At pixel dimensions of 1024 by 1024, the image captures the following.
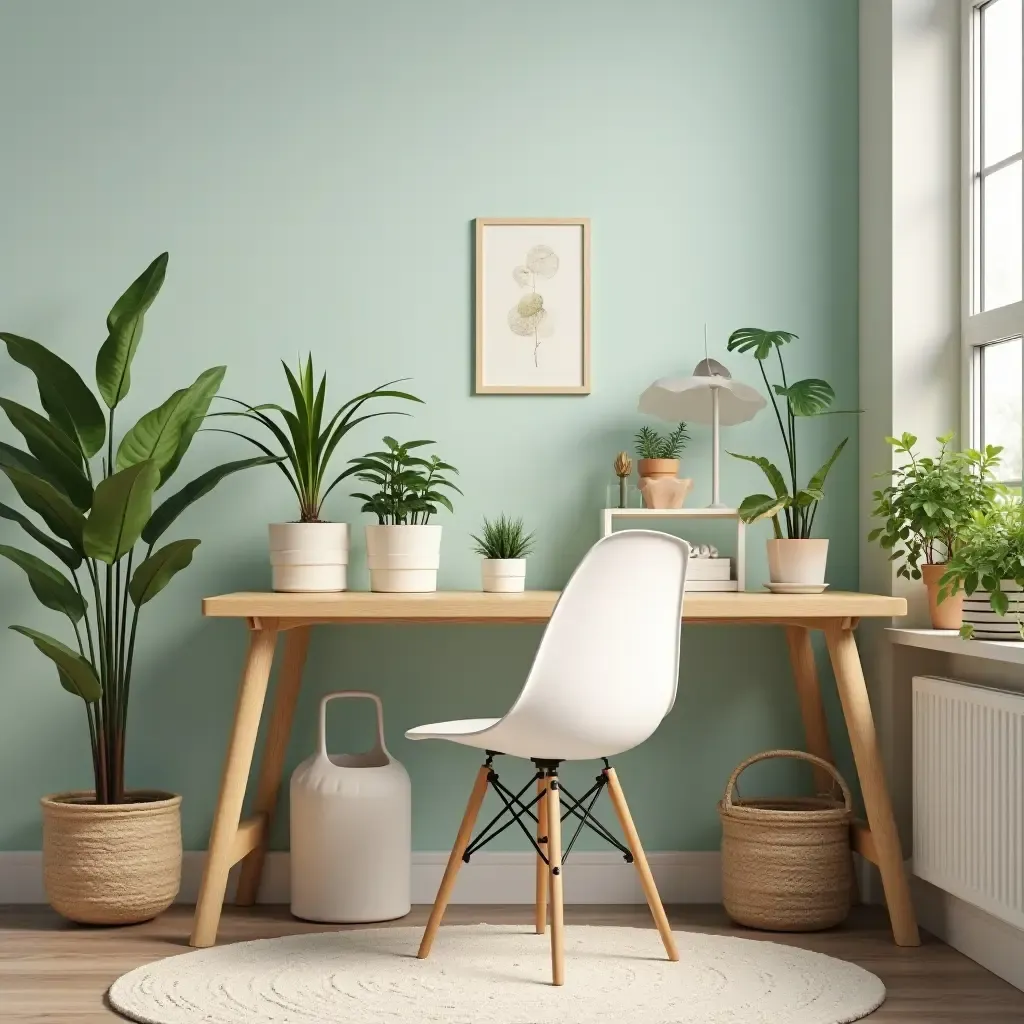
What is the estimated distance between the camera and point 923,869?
2881 mm

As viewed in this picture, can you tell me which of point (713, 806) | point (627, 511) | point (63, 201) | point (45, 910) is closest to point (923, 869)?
point (713, 806)

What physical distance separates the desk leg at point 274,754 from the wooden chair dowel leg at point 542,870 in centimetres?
72

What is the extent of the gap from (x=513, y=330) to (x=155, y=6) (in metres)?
1.25

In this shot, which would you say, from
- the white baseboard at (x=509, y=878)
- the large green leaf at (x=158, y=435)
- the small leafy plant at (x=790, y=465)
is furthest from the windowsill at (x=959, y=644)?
the large green leaf at (x=158, y=435)

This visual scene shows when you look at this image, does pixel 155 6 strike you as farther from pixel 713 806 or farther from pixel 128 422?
pixel 713 806

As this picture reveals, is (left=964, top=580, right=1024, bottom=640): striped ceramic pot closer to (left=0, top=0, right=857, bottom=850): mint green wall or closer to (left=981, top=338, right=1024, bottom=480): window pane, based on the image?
(left=981, top=338, right=1024, bottom=480): window pane

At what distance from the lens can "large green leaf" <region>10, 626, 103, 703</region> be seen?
2869 millimetres

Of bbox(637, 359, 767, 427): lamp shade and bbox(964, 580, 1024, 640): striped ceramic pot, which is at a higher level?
bbox(637, 359, 767, 427): lamp shade

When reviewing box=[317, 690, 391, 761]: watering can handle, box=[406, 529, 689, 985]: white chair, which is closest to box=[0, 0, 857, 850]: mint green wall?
box=[317, 690, 391, 761]: watering can handle

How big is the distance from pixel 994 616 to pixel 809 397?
69 centimetres

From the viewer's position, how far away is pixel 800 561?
3.08m

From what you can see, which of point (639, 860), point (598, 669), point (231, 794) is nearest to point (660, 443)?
point (598, 669)

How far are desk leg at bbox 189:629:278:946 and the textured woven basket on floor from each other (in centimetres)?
113

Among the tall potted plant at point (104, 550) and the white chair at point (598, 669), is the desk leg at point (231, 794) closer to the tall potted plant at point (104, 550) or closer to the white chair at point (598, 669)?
the tall potted plant at point (104, 550)
